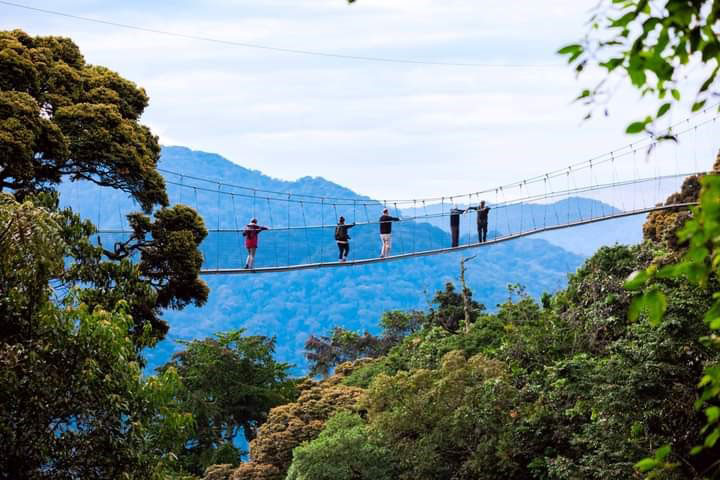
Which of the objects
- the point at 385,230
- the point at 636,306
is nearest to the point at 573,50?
the point at 636,306

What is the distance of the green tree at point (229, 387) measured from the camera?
4100 centimetres

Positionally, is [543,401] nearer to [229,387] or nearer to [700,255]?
[700,255]

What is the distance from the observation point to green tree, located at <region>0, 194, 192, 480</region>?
8609mm

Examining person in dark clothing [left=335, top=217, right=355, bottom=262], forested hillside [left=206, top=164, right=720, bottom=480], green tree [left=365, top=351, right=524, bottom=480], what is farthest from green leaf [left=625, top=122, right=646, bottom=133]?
person in dark clothing [left=335, top=217, right=355, bottom=262]

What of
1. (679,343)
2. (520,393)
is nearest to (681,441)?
(679,343)

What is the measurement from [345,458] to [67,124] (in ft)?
32.5

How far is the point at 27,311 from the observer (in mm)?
8961

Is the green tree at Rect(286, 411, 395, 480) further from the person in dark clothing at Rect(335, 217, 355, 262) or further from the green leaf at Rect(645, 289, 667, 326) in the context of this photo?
the green leaf at Rect(645, 289, 667, 326)

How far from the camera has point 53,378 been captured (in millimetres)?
8812

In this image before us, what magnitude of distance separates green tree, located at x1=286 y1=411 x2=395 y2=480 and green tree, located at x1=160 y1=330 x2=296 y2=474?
655 inches

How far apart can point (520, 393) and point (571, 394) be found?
64.7 inches

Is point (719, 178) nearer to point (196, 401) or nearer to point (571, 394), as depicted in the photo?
point (571, 394)

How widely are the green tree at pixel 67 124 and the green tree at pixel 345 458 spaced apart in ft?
25.0

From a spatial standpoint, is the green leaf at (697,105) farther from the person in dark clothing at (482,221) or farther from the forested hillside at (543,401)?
the person in dark clothing at (482,221)
